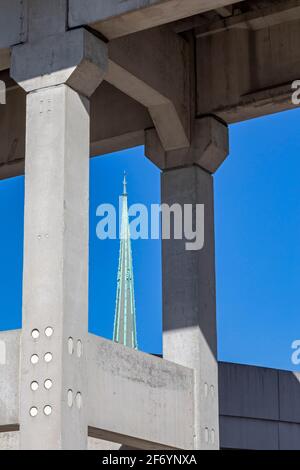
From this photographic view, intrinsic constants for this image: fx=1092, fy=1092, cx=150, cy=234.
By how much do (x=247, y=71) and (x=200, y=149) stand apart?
1.65 metres

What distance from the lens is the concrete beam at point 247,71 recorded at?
1944 cm

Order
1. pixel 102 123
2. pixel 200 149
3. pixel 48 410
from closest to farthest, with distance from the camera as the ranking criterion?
pixel 48 410, pixel 200 149, pixel 102 123

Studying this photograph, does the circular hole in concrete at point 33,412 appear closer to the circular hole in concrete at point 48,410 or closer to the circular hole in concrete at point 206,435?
the circular hole in concrete at point 48,410

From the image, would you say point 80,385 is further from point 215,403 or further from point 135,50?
point 135,50

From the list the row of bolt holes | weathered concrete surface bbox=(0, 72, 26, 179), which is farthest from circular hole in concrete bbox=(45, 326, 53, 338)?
weathered concrete surface bbox=(0, 72, 26, 179)

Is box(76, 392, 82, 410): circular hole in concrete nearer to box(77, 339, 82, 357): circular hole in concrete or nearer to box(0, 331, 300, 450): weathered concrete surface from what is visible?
box(0, 331, 300, 450): weathered concrete surface

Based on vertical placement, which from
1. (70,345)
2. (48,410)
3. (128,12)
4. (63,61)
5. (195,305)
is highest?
(128,12)

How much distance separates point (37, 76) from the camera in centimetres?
1597

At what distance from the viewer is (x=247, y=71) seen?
19906 millimetres

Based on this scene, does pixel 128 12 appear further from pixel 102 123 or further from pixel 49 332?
pixel 102 123

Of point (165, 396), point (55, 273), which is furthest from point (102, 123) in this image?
point (55, 273)

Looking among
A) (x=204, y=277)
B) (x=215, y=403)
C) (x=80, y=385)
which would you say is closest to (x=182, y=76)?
(x=204, y=277)

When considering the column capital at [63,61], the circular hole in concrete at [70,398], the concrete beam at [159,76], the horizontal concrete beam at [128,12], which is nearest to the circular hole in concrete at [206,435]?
the circular hole in concrete at [70,398]

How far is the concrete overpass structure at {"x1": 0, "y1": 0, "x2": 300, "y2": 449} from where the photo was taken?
14984mm
